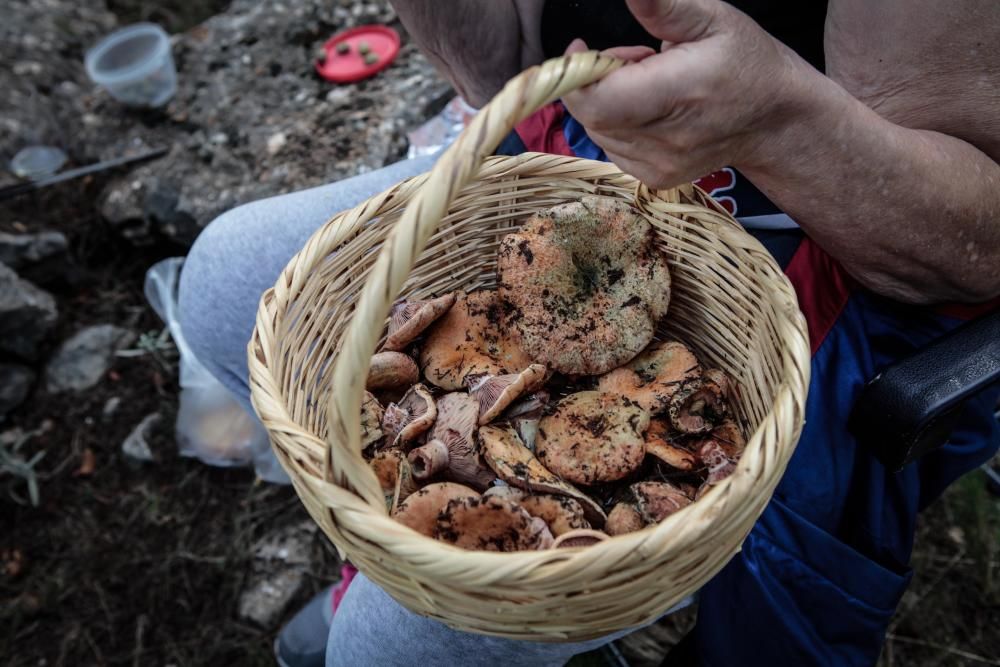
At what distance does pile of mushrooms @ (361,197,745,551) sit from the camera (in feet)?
3.86

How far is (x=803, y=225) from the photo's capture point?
1.27m

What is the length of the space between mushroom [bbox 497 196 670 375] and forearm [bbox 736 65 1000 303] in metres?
0.24

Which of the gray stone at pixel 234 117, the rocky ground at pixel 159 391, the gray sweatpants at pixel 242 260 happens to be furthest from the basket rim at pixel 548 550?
the gray stone at pixel 234 117

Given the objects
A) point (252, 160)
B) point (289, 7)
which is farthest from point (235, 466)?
point (289, 7)

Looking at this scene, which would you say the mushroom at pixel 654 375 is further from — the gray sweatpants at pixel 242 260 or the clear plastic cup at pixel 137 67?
the clear plastic cup at pixel 137 67

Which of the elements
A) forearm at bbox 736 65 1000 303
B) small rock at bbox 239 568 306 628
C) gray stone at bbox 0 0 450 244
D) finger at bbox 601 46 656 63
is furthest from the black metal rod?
forearm at bbox 736 65 1000 303

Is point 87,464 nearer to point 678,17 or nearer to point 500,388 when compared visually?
point 500,388

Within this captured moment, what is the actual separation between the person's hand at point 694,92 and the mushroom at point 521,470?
19.8 inches

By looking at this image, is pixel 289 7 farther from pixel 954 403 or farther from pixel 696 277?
pixel 954 403

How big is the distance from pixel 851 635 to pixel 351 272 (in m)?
1.11

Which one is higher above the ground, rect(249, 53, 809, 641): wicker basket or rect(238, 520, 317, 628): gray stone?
rect(249, 53, 809, 641): wicker basket

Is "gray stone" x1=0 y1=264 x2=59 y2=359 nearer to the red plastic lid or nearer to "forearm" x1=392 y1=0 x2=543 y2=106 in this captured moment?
the red plastic lid

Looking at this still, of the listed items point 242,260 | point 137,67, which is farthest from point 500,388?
point 137,67

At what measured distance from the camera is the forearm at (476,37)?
5.73ft
